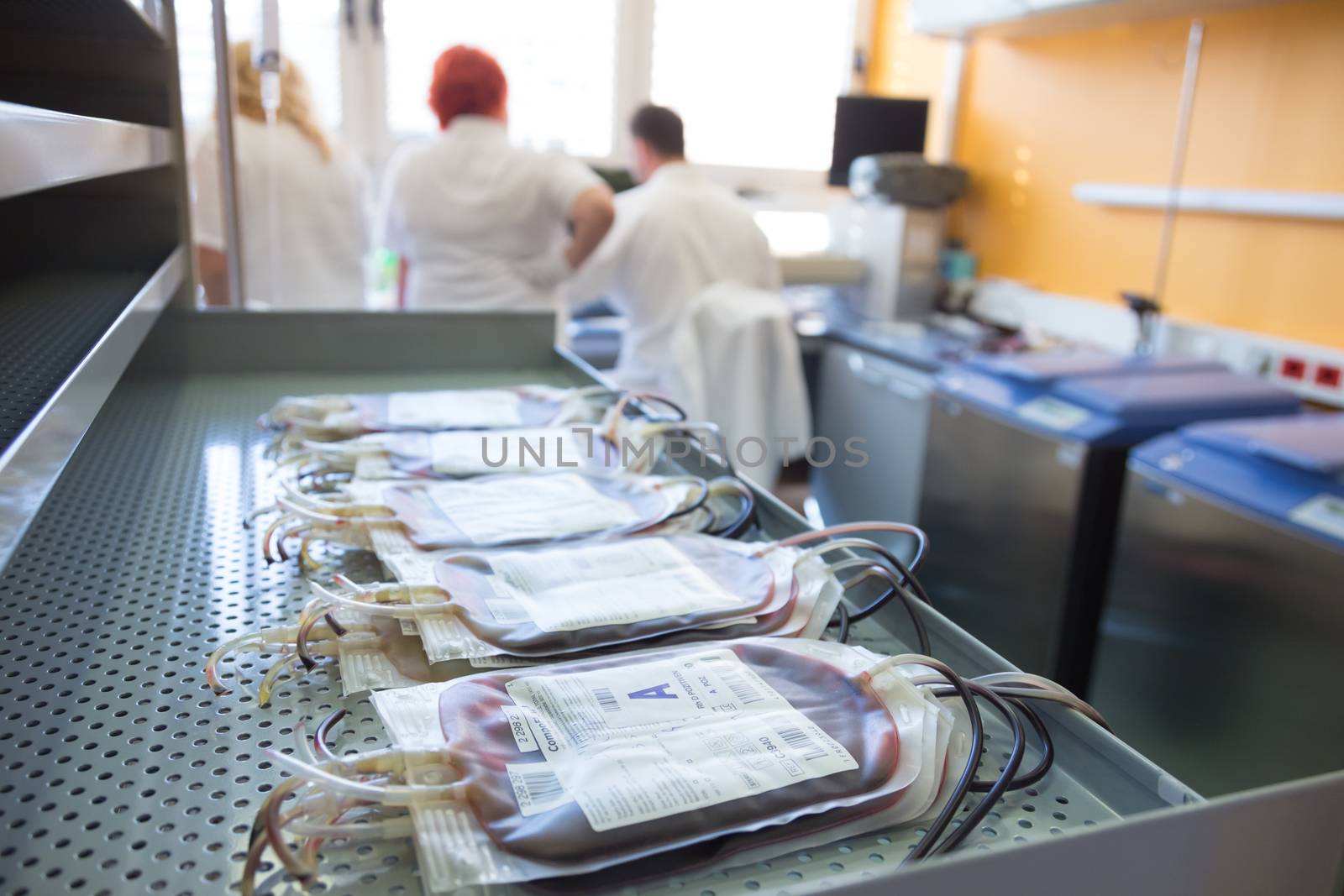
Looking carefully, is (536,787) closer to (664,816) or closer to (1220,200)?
(664,816)

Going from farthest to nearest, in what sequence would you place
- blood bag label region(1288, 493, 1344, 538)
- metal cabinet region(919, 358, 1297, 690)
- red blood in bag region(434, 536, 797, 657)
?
1. metal cabinet region(919, 358, 1297, 690)
2. blood bag label region(1288, 493, 1344, 538)
3. red blood in bag region(434, 536, 797, 657)

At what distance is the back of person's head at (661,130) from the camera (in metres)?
2.71

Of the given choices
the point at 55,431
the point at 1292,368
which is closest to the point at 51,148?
the point at 55,431

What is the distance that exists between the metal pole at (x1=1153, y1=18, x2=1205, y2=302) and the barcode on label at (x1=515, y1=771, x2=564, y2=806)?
257cm

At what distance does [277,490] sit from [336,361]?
68 cm

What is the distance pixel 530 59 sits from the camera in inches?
140

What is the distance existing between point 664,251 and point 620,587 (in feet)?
6.30

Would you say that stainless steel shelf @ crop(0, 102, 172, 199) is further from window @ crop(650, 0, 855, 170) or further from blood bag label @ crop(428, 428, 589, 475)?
window @ crop(650, 0, 855, 170)

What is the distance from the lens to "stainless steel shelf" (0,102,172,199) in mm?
499

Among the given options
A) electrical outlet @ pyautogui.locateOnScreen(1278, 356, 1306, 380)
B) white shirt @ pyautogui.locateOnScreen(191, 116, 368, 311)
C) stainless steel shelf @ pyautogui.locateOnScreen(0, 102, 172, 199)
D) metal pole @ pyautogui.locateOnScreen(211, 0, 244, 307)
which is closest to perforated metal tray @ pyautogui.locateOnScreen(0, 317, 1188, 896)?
stainless steel shelf @ pyautogui.locateOnScreen(0, 102, 172, 199)

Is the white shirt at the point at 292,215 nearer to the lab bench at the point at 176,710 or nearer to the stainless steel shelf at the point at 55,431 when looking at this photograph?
the lab bench at the point at 176,710

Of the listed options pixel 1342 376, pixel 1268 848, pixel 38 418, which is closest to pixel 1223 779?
pixel 1342 376

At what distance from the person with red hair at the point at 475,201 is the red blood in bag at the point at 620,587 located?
5.56 ft

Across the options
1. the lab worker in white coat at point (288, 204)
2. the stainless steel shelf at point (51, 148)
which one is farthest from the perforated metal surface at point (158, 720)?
the lab worker in white coat at point (288, 204)
